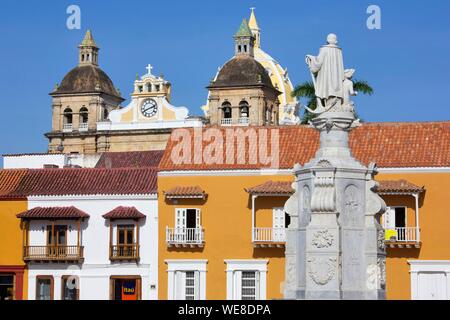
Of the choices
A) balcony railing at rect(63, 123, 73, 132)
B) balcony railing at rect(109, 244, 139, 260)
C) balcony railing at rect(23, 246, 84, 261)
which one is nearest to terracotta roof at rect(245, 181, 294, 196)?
balcony railing at rect(109, 244, 139, 260)

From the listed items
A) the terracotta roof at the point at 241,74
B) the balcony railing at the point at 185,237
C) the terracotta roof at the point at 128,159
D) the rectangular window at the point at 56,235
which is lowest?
the balcony railing at the point at 185,237

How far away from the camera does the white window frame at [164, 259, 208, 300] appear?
47.3 meters

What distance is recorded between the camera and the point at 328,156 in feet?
82.4

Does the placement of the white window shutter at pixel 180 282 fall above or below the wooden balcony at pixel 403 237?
below

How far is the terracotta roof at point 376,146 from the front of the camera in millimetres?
46219

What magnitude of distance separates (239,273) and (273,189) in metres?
3.61

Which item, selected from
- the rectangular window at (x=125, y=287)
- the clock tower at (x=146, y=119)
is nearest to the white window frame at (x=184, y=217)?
the rectangular window at (x=125, y=287)

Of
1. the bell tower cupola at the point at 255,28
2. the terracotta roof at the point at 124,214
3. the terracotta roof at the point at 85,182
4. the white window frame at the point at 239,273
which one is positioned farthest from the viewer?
the bell tower cupola at the point at 255,28

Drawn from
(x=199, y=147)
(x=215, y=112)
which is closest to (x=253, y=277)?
(x=199, y=147)

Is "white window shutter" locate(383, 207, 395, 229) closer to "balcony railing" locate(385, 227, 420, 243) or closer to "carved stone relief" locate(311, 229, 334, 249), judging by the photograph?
"balcony railing" locate(385, 227, 420, 243)

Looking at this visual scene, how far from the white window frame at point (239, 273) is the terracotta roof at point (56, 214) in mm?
6613

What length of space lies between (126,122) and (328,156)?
63.6 meters

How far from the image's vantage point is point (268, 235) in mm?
46750

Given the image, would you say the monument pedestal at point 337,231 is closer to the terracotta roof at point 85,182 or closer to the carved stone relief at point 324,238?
the carved stone relief at point 324,238
